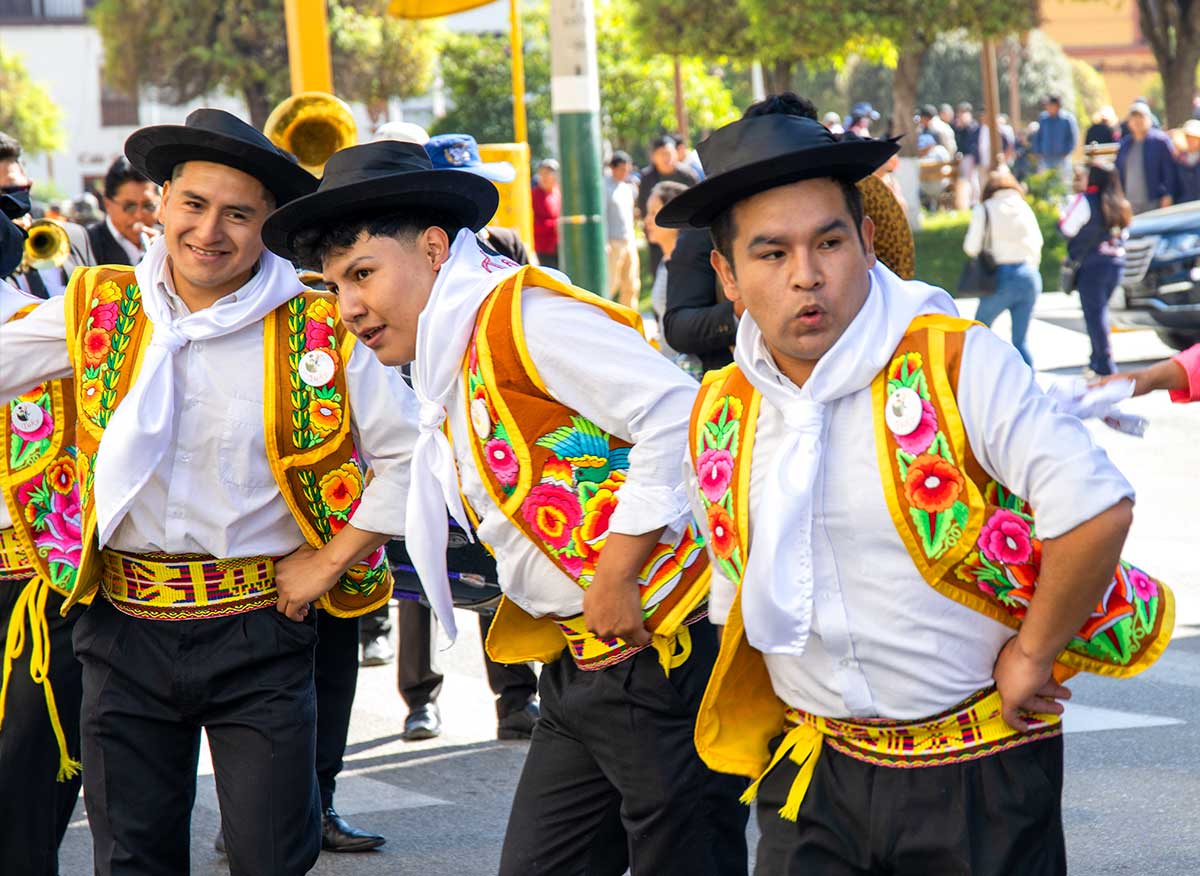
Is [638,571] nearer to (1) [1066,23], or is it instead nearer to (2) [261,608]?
(2) [261,608]

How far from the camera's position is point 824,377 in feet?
9.64

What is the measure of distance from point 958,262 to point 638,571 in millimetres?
20409

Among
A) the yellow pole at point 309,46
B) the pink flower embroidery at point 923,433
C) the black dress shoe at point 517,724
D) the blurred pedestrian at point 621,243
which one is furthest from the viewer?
the blurred pedestrian at point 621,243

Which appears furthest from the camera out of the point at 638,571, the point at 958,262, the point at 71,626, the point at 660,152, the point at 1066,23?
the point at 1066,23

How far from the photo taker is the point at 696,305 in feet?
21.9

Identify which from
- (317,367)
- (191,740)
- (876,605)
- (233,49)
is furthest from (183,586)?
(233,49)

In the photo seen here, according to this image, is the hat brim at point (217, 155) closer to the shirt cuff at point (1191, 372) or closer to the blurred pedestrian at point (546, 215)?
the shirt cuff at point (1191, 372)

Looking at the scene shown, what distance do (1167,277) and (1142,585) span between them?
12.5 meters

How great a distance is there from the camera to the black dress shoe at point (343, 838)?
5.71 metres

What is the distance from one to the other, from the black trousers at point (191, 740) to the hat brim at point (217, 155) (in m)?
0.97

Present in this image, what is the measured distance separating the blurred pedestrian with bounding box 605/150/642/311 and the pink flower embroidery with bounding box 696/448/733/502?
14.2m

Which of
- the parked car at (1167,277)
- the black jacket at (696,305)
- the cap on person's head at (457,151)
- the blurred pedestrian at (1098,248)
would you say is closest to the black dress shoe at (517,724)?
the black jacket at (696,305)

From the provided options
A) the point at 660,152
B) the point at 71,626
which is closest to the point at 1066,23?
the point at 660,152

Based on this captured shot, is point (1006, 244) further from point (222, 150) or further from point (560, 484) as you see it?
point (560, 484)
